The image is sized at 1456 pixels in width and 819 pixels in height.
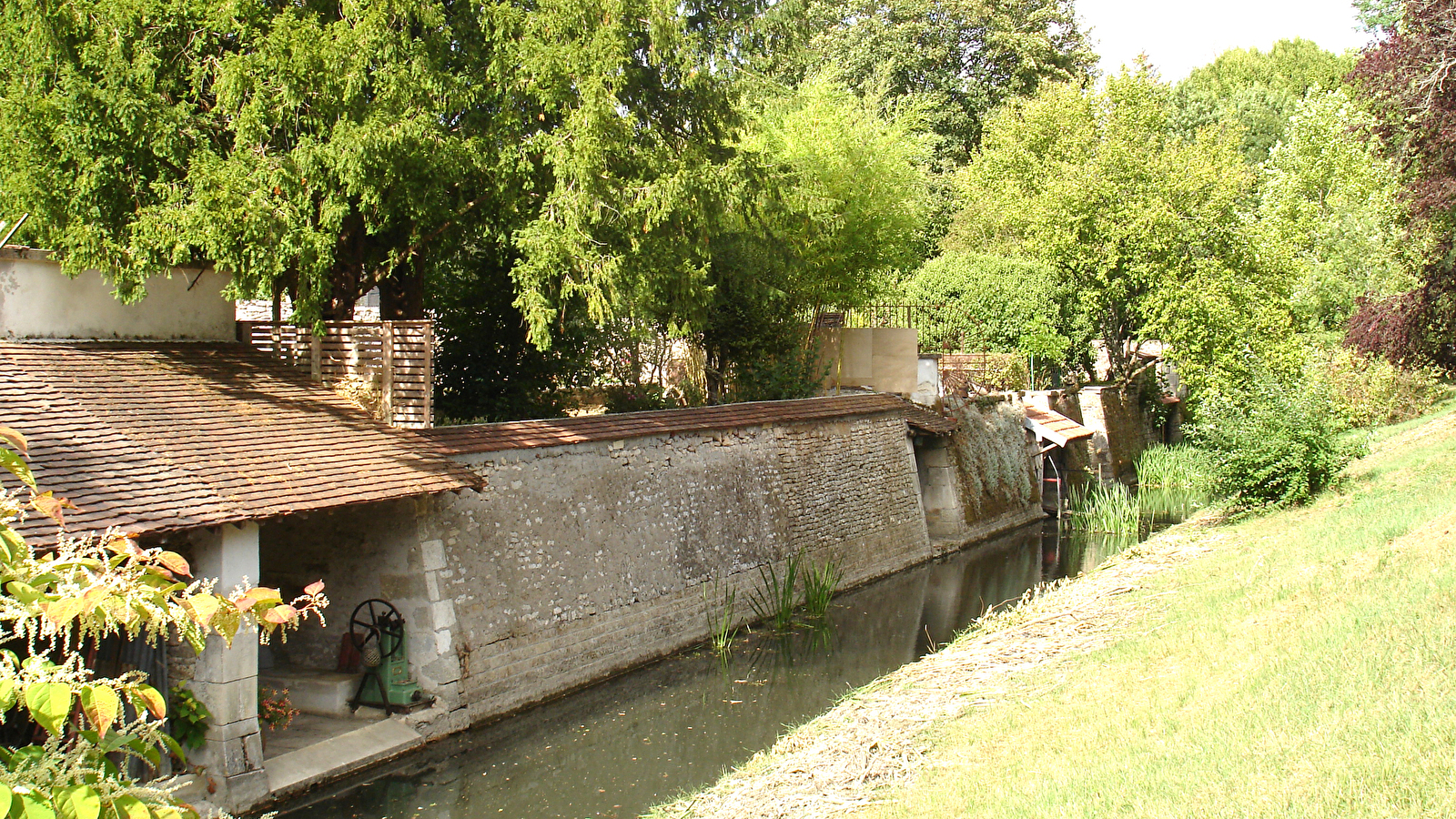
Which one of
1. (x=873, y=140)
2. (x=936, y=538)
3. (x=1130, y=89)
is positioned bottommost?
(x=936, y=538)

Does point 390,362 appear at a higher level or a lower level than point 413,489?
higher

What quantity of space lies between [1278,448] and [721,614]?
8.40m

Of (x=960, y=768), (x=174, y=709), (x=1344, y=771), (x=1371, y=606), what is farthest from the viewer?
(x=174, y=709)

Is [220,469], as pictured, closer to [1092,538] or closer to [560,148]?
[560,148]

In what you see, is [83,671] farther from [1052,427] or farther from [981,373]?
[981,373]

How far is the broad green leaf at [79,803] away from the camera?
1907mm

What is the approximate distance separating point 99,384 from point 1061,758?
8.70 metres

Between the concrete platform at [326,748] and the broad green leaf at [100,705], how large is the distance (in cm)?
787

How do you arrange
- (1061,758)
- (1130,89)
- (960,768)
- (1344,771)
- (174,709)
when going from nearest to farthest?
(1344,771)
(1061,758)
(960,768)
(174,709)
(1130,89)

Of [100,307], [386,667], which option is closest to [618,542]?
[386,667]

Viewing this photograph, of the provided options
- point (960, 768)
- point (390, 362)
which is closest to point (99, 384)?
point (390, 362)

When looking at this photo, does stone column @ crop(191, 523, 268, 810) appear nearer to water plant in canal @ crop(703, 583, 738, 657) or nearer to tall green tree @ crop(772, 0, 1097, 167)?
water plant in canal @ crop(703, 583, 738, 657)

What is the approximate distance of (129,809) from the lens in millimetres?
2014

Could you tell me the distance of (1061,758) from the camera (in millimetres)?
6559
